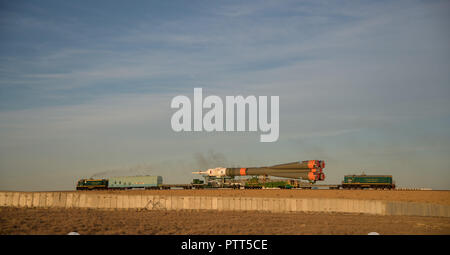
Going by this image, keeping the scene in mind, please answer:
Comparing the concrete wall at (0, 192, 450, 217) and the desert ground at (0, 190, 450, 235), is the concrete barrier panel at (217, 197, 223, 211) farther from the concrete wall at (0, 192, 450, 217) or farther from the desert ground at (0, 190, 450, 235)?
the desert ground at (0, 190, 450, 235)

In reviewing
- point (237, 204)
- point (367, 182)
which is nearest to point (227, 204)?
point (237, 204)

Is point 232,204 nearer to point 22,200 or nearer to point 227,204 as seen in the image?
point 227,204

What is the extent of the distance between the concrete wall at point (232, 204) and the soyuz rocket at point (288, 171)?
39719mm

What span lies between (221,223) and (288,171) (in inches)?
2062

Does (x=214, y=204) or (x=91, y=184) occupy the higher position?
(x=91, y=184)

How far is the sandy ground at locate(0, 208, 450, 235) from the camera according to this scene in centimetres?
2711

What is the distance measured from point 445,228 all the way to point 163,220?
68.6 feet

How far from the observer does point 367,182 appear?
76.3 meters

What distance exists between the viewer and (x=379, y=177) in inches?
2985

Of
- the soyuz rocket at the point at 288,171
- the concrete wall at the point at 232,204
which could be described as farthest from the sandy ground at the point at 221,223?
the soyuz rocket at the point at 288,171

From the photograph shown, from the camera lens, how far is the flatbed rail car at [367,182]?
74.9 m
